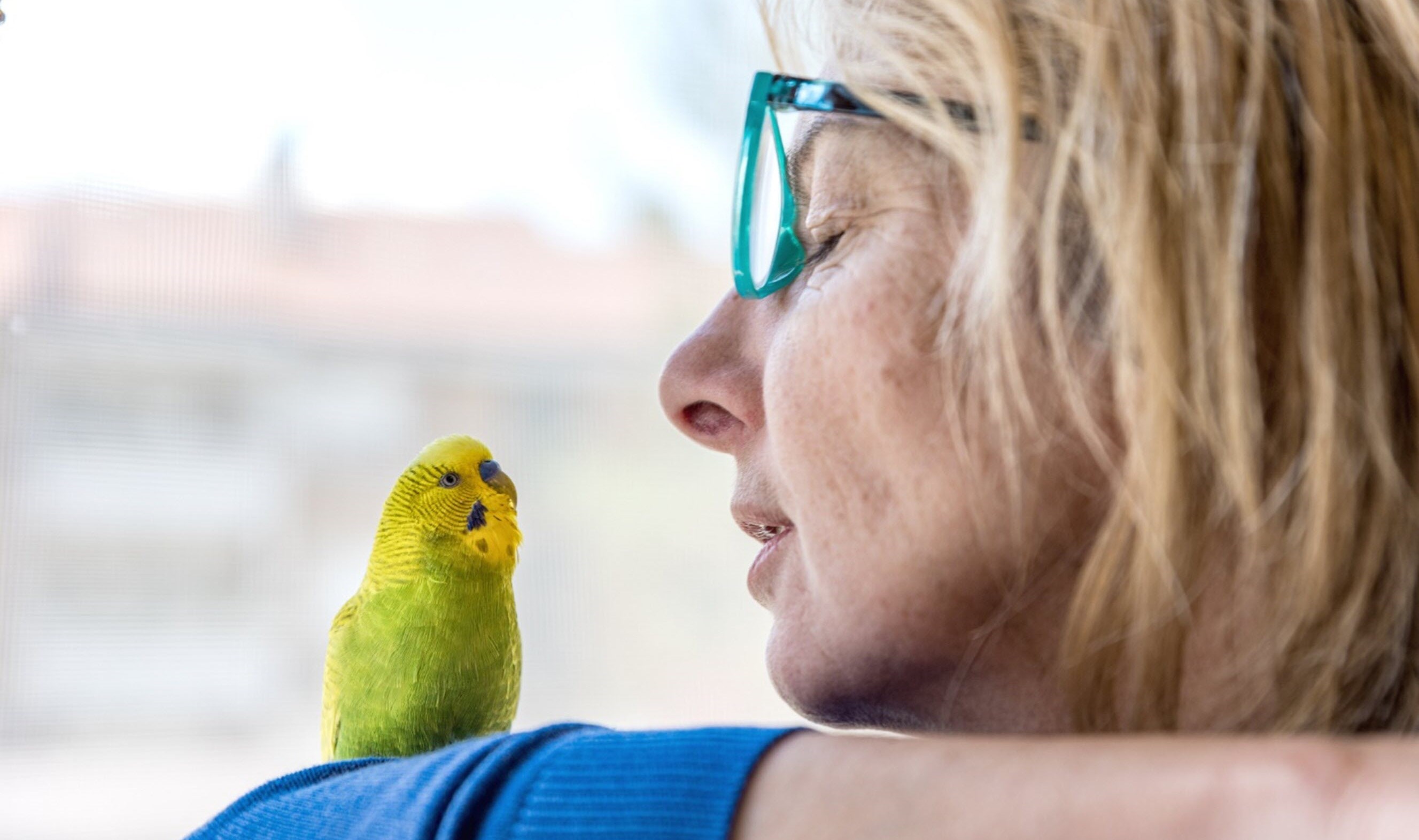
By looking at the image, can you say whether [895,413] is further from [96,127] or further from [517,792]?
[96,127]

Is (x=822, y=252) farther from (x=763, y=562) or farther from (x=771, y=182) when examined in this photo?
(x=763, y=562)

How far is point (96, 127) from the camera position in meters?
1.22

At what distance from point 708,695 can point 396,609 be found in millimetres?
1014

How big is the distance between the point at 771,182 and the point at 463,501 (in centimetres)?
40

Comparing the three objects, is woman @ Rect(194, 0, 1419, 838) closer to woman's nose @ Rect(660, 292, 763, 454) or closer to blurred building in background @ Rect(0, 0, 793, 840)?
woman's nose @ Rect(660, 292, 763, 454)

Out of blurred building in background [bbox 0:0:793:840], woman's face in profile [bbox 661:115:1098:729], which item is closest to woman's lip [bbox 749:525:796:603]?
woman's face in profile [bbox 661:115:1098:729]

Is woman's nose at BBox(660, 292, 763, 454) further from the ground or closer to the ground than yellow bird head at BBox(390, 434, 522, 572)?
further from the ground

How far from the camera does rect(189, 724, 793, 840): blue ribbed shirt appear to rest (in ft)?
1.33

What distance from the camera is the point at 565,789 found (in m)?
0.44

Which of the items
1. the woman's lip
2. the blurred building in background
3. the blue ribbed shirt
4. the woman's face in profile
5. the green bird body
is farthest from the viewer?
the blurred building in background

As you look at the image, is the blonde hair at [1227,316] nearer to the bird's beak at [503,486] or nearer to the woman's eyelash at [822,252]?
the woman's eyelash at [822,252]

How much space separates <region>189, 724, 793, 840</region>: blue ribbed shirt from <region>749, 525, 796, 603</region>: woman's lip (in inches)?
7.3

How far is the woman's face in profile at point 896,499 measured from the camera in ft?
1.83

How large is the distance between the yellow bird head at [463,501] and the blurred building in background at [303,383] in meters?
0.39
